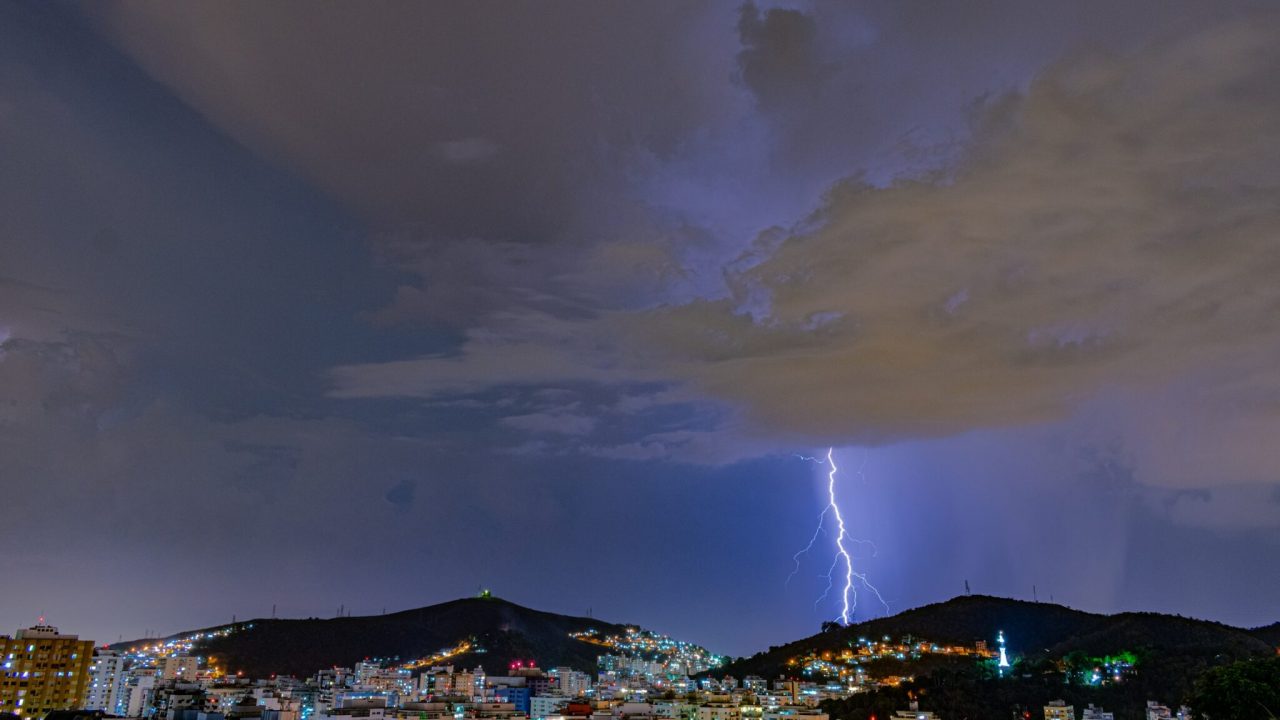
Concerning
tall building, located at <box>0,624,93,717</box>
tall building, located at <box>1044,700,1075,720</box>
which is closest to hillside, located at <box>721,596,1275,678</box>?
tall building, located at <box>1044,700,1075,720</box>

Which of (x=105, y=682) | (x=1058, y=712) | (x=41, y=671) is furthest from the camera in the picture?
(x=105, y=682)

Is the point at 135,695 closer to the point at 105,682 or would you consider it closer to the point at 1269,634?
the point at 105,682

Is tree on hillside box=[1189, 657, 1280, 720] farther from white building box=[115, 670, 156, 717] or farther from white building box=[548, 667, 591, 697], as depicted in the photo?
white building box=[115, 670, 156, 717]

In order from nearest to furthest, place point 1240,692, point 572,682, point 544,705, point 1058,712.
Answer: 1. point 1240,692
2. point 1058,712
3. point 544,705
4. point 572,682

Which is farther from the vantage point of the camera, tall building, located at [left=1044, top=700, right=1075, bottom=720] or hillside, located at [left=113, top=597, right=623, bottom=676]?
hillside, located at [left=113, top=597, right=623, bottom=676]

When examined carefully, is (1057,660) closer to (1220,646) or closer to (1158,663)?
(1158,663)

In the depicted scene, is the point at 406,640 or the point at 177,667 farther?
the point at 406,640

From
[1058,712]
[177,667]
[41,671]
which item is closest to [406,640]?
[177,667]
